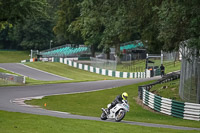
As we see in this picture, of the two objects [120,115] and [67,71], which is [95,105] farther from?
[67,71]

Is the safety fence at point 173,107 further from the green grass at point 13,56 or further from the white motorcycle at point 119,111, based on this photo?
the green grass at point 13,56

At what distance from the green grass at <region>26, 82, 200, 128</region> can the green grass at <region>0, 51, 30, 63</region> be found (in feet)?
173

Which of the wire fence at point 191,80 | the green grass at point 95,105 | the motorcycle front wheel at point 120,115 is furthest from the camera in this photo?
the wire fence at point 191,80

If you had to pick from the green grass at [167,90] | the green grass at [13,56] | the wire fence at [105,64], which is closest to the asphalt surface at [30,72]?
the wire fence at [105,64]

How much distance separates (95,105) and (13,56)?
64477mm

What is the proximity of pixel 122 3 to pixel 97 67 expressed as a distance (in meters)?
33.8

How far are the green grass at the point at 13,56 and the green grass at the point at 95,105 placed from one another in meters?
52.8

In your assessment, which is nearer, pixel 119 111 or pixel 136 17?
pixel 119 111

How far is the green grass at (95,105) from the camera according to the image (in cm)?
2179

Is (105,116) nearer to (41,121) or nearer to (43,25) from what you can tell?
(41,121)

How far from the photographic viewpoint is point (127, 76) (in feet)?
178

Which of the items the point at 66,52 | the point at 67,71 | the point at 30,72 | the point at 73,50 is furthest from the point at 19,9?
the point at 73,50

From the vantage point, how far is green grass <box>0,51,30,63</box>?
83775 millimetres

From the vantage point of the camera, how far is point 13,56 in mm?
88688
